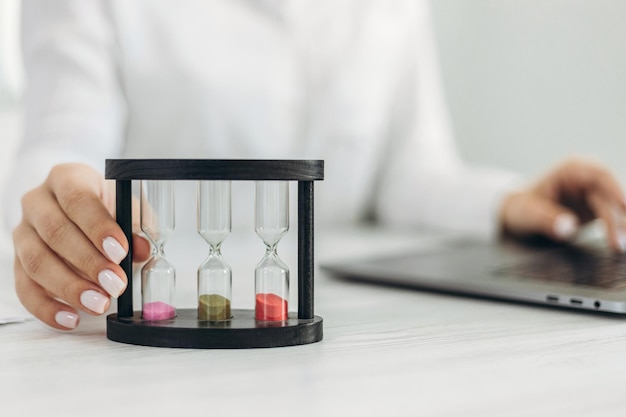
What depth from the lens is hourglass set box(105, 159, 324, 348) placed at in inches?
28.6

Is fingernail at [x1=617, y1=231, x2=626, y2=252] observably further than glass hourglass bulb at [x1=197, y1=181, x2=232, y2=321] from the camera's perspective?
Yes

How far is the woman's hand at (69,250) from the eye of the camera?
77cm

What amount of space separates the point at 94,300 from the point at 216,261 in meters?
0.13

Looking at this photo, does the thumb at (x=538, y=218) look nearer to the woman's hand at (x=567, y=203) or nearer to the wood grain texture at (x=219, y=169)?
the woman's hand at (x=567, y=203)

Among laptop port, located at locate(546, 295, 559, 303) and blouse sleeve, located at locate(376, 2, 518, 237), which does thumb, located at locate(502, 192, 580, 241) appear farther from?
laptop port, located at locate(546, 295, 559, 303)

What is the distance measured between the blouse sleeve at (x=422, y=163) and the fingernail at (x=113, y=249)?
131cm

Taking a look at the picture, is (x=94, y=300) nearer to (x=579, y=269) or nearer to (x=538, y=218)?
(x=579, y=269)

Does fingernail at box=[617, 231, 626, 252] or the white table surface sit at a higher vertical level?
fingernail at box=[617, 231, 626, 252]

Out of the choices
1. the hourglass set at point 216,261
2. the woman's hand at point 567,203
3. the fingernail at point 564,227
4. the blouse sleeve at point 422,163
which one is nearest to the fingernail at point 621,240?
the woman's hand at point 567,203

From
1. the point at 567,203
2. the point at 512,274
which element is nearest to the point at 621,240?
the point at 567,203

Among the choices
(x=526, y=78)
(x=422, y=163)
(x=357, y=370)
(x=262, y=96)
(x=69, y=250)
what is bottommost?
(x=357, y=370)

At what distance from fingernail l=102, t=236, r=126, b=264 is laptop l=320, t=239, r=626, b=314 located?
17.9 inches

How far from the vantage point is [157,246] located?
770 millimetres

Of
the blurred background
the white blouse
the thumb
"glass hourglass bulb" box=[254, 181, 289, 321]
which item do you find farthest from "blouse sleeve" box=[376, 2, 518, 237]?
"glass hourglass bulb" box=[254, 181, 289, 321]
